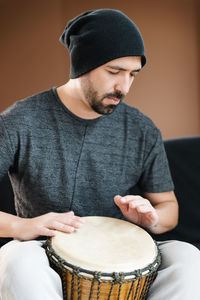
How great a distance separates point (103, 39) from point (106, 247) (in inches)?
31.9

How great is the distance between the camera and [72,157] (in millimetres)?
1525

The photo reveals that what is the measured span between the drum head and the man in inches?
2.2

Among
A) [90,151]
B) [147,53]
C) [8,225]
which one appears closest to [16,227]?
[8,225]

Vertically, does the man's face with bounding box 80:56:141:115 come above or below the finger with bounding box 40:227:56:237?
above

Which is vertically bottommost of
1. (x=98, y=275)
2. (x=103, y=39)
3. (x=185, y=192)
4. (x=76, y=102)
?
(x=185, y=192)

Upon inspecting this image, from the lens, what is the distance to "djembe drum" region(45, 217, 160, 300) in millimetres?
1076

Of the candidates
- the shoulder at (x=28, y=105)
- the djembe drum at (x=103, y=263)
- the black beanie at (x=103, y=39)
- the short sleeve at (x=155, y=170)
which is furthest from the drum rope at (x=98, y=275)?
the black beanie at (x=103, y=39)

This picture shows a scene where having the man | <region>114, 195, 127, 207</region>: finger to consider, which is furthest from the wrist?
<region>114, 195, 127, 207</region>: finger

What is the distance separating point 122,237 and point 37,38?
11.5ft

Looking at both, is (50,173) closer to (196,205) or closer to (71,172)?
(71,172)

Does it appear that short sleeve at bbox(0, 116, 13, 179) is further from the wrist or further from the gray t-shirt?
the wrist

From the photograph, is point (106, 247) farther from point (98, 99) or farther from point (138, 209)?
point (98, 99)

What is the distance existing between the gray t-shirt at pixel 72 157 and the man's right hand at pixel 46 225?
0.23 m

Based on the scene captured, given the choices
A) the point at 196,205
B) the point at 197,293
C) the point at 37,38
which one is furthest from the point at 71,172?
the point at 37,38
